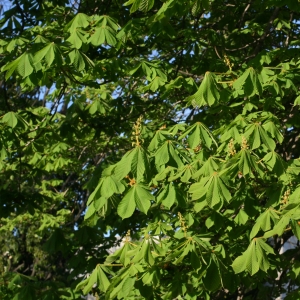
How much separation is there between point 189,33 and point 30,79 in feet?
6.13

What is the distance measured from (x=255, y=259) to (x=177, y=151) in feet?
2.45

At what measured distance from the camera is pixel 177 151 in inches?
130

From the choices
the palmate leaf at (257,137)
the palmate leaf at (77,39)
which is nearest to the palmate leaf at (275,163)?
the palmate leaf at (257,137)

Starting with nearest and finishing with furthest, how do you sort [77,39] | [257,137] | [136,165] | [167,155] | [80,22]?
[136,165]
[167,155]
[257,137]
[77,39]
[80,22]

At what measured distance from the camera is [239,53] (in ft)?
20.7

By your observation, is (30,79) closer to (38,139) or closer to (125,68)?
(125,68)

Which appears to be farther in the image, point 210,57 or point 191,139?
point 210,57

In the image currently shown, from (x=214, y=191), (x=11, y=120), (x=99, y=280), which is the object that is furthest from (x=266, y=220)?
(x=11, y=120)

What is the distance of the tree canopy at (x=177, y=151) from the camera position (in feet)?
10.6

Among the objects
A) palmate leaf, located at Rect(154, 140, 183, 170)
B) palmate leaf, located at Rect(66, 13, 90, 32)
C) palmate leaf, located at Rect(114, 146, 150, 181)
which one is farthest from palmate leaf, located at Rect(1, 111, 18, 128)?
palmate leaf, located at Rect(114, 146, 150, 181)

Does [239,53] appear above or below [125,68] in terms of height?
above

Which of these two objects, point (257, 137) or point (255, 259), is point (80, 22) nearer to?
point (257, 137)

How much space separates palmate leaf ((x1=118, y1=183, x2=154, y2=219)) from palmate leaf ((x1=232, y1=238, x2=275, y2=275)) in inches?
24.3

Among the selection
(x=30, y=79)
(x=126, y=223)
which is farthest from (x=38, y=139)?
(x=30, y=79)
